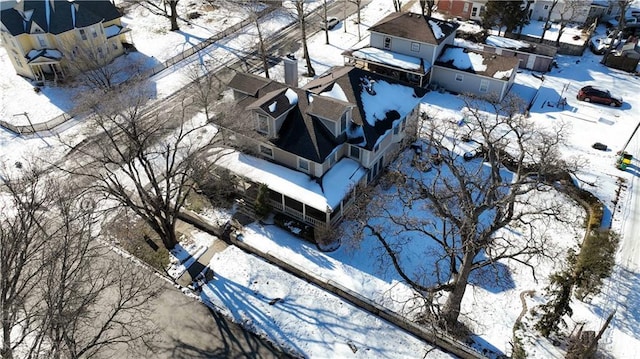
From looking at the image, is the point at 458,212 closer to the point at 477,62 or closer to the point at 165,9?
the point at 477,62

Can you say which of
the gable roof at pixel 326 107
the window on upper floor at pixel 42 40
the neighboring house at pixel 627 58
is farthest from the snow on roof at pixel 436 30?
the window on upper floor at pixel 42 40

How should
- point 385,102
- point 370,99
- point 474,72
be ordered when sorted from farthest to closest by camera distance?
point 474,72, point 385,102, point 370,99

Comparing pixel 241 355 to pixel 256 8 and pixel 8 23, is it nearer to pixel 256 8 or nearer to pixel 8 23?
pixel 8 23

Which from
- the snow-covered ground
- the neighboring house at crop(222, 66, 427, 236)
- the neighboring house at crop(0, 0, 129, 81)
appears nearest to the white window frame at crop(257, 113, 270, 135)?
the neighboring house at crop(222, 66, 427, 236)

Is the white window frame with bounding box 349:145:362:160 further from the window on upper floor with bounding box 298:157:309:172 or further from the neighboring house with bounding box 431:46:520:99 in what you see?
the neighboring house with bounding box 431:46:520:99

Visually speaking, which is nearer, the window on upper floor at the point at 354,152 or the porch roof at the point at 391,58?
the window on upper floor at the point at 354,152

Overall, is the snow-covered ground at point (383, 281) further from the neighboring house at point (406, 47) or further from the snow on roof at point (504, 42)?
the snow on roof at point (504, 42)

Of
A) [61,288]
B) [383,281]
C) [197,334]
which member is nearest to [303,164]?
[383,281]
